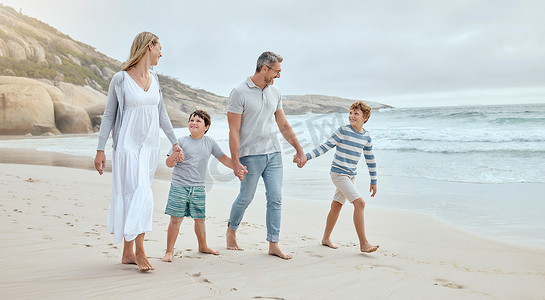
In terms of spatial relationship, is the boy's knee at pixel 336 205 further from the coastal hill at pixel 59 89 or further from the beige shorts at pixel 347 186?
the coastal hill at pixel 59 89

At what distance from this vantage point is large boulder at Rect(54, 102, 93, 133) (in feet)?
88.1

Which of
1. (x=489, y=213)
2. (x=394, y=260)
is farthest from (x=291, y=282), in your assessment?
(x=489, y=213)

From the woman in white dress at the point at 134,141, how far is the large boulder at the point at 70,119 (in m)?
25.9

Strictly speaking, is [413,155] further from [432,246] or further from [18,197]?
[18,197]

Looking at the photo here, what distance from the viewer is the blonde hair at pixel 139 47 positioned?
329 centimetres

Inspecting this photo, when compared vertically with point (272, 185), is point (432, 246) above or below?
below

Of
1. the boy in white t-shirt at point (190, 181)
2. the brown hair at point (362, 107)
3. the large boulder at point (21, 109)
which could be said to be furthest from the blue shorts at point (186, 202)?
the large boulder at point (21, 109)

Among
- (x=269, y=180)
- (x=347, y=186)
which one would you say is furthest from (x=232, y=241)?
(x=347, y=186)

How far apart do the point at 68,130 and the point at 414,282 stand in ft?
89.6

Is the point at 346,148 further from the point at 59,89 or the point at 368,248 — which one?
the point at 59,89

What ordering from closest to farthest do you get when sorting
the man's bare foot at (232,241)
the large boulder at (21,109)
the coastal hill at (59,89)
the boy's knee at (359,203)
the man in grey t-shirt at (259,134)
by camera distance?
1. the man in grey t-shirt at (259,134)
2. the boy's knee at (359,203)
3. the man's bare foot at (232,241)
4. the large boulder at (21,109)
5. the coastal hill at (59,89)

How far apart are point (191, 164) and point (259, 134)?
0.67 metres

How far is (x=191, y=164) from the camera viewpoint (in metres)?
3.73

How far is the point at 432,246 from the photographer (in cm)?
464
